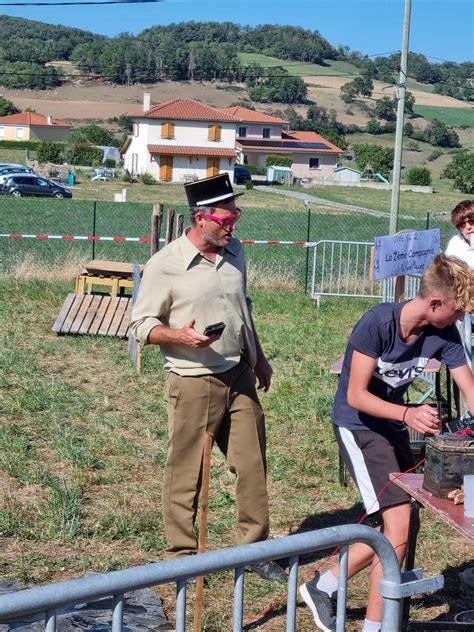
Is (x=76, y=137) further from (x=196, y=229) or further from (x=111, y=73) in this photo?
(x=196, y=229)

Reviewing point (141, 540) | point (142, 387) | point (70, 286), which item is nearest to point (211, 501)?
point (141, 540)

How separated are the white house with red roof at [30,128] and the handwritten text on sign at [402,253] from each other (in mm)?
100135

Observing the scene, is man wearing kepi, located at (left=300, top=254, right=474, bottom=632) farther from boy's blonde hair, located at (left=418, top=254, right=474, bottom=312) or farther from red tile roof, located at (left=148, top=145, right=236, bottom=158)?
red tile roof, located at (left=148, top=145, right=236, bottom=158)

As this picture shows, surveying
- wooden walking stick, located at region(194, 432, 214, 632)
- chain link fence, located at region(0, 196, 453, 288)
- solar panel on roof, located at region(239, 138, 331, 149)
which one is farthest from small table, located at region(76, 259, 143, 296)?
solar panel on roof, located at region(239, 138, 331, 149)

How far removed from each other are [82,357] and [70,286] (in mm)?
4553

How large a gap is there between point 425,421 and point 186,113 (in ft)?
258

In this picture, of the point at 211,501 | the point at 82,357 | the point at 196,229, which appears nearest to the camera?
the point at 196,229

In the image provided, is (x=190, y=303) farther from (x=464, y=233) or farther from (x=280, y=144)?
(x=280, y=144)

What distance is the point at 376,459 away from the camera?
4.17m

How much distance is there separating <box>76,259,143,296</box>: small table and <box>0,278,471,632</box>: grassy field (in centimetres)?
159

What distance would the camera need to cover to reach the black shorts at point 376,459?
4035mm

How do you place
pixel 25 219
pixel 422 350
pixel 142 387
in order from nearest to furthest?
pixel 422 350, pixel 142 387, pixel 25 219

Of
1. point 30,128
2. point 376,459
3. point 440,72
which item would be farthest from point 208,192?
point 440,72

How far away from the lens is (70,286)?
1482 cm
